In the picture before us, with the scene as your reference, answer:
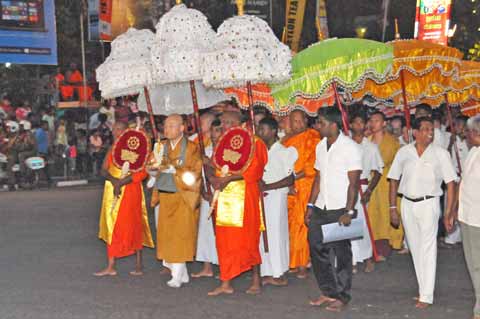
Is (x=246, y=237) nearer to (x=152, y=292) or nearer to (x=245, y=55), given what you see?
(x=152, y=292)

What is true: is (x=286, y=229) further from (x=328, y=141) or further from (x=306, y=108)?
(x=306, y=108)

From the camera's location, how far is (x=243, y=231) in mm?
8523

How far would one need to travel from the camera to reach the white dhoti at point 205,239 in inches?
385

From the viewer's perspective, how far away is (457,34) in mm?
34812

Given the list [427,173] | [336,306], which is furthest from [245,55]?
[336,306]

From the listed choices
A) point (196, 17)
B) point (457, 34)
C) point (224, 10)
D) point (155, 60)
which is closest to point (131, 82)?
point (155, 60)

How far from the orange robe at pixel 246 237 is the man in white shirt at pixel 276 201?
0.40m

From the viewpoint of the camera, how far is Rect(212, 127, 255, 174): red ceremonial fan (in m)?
8.50

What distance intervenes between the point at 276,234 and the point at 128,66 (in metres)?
2.62

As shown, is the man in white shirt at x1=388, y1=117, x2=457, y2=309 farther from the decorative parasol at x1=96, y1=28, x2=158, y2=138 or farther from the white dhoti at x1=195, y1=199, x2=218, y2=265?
the decorative parasol at x1=96, y1=28, x2=158, y2=138

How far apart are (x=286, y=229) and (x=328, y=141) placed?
71.0 inches

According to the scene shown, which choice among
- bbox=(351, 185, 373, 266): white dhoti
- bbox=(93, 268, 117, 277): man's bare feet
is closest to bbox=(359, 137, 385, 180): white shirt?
bbox=(351, 185, 373, 266): white dhoti

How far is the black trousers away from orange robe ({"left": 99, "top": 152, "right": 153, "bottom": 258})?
2.58 meters

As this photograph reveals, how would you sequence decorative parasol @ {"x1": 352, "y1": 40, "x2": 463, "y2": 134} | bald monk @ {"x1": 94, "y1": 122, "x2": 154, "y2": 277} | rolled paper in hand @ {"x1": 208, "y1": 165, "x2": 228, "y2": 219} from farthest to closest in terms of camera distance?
1. decorative parasol @ {"x1": 352, "y1": 40, "x2": 463, "y2": 134}
2. bald monk @ {"x1": 94, "y1": 122, "x2": 154, "y2": 277}
3. rolled paper in hand @ {"x1": 208, "y1": 165, "x2": 228, "y2": 219}
